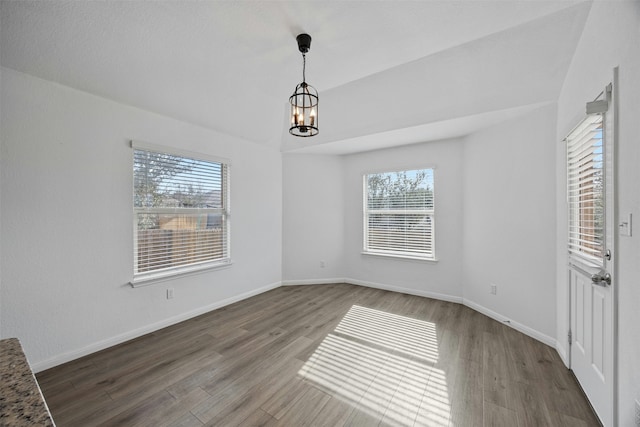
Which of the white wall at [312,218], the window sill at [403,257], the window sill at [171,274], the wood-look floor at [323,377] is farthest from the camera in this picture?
the white wall at [312,218]

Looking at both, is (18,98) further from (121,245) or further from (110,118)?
(121,245)

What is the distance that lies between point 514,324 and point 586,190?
5.89ft

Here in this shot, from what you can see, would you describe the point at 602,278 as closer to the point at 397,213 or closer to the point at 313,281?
the point at 397,213

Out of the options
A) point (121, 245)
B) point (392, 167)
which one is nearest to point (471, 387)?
point (392, 167)

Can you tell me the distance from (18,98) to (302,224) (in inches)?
141

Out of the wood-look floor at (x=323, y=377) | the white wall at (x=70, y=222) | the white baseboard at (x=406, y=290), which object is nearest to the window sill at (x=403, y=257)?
the white baseboard at (x=406, y=290)

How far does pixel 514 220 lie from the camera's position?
9.66ft

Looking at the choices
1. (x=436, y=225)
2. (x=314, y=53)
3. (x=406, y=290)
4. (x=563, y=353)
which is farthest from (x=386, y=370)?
(x=314, y=53)

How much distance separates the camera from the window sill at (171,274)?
2.80m

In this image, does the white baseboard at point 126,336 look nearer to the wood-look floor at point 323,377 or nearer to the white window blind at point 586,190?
the wood-look floor at point 323,377

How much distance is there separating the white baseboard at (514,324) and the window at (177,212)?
3.49m

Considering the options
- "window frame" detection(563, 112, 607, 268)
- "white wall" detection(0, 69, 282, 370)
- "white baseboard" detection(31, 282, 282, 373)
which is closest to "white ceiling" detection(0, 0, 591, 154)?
"white wall" detection(0, 69, 282, 370)

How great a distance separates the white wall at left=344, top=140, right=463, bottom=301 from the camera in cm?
381

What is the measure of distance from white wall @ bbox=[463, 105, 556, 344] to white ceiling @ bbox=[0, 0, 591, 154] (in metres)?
0.30
